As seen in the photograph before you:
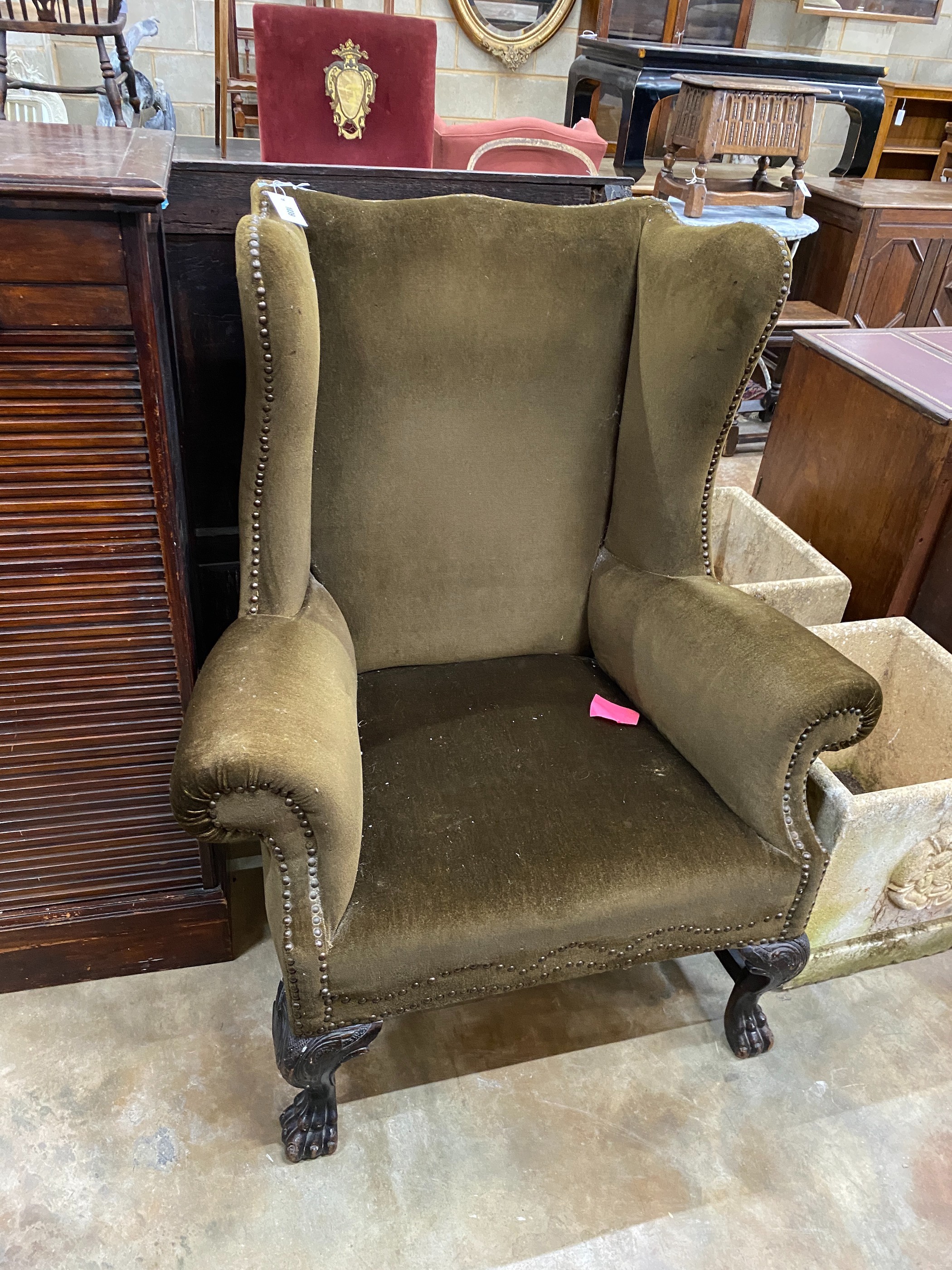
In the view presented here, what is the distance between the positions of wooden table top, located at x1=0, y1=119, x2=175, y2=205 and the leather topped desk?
1.39m

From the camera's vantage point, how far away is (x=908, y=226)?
11.8 ft

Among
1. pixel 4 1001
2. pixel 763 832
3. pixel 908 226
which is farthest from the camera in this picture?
pixel 908 226

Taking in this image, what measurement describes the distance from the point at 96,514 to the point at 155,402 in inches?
6.4

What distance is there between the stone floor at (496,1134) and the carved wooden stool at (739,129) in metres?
2.98

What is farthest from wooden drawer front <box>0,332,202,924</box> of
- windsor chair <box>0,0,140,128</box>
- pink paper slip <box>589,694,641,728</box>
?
windsor chair <box>0,0,140,128</box>

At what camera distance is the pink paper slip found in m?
1.35

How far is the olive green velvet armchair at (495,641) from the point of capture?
1029 mm

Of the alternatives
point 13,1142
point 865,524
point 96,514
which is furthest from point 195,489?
point 865,524

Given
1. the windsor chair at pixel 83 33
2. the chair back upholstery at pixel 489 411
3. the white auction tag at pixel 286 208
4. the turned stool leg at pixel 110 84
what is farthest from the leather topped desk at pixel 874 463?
the turned stool leg at pixel 110 84

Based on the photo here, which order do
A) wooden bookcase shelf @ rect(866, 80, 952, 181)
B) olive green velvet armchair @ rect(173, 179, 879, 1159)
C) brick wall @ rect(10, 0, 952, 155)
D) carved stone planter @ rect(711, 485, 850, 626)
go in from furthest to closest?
1. wooden bookcase shelf @ rect(866, 80, 952, 181)
2. brick wall @ rect(10, 0, 952, 155)
3. carved stone planter @ rect(711, 485, 850, 626)
4. olive green velvet armchair @ rect(173, 179, 879, 1159)

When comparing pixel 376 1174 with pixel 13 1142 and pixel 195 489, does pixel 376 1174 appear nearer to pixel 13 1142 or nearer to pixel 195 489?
pixel 13 1142

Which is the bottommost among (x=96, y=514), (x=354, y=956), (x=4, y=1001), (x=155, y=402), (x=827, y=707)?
(x=4, y=1001)

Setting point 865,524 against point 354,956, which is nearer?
point 354,956

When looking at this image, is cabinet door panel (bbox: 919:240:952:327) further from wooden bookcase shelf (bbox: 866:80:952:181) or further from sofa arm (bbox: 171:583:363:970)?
sofa arm (bbox: 171:583:363:970)
